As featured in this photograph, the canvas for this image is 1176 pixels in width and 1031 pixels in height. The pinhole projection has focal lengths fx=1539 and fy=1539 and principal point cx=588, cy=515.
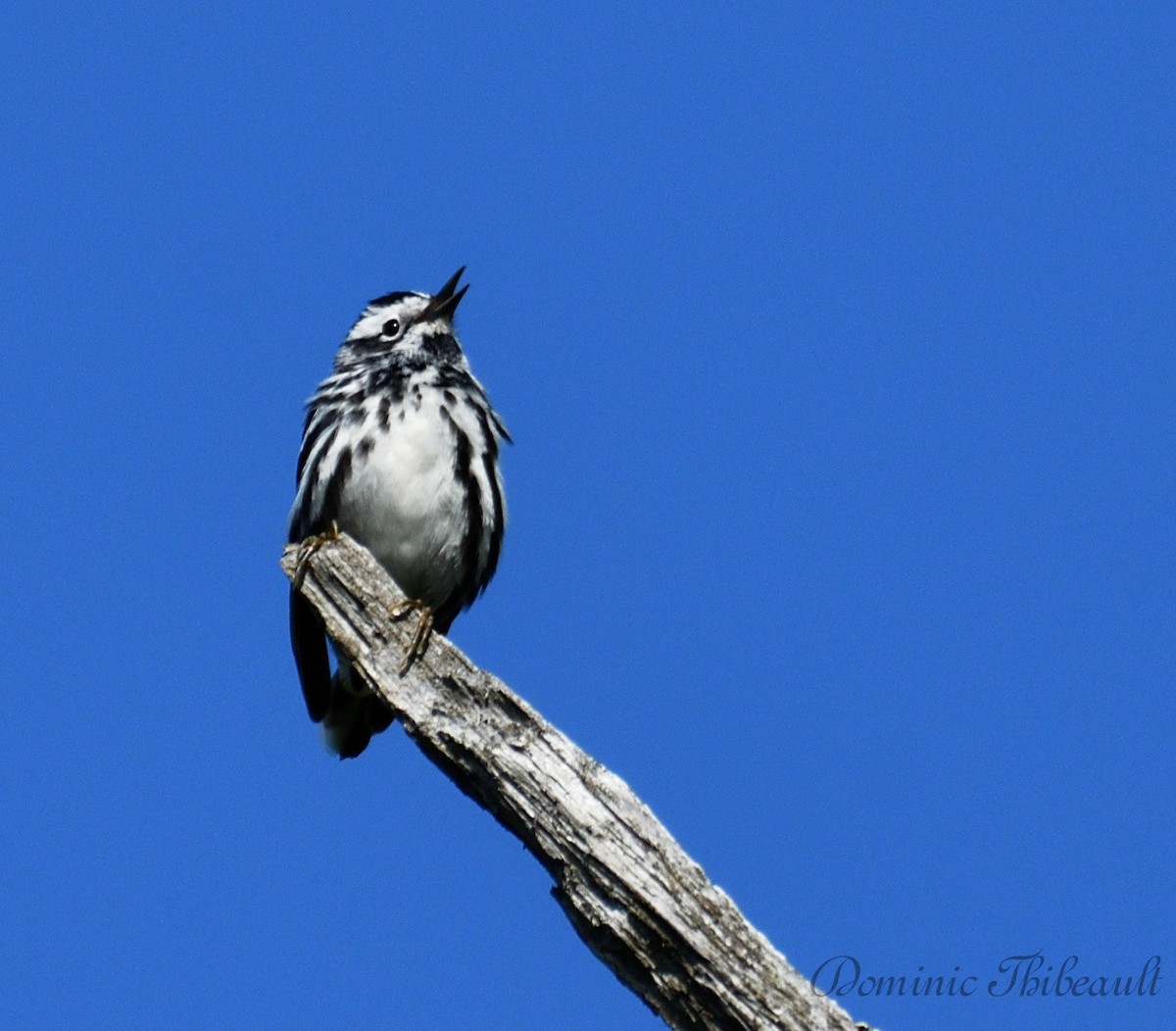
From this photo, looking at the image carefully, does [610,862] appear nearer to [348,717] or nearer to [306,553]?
[306,553]

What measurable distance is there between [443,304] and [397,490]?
5.92 feet

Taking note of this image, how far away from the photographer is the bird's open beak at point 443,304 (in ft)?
35.6

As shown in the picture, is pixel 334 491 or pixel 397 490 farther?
pixel 334 491

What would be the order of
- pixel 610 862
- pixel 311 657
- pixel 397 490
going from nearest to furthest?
1. pixel 610 862
2. pixel 397 490
3. pixel 311 657

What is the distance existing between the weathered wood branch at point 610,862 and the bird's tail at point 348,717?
326 centimetres

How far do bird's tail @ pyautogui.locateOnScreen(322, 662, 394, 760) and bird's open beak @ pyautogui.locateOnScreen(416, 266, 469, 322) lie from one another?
8.35ft

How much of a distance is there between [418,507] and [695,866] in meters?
4.18

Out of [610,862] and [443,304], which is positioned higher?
[443,304]

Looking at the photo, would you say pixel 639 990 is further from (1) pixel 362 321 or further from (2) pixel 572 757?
(1) pixel 362 321

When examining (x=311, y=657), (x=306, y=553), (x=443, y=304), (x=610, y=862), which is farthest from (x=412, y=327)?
(x=610, y=862)

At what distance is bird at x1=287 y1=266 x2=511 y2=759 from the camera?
9742mm

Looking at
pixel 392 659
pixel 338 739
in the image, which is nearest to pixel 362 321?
pixel 338 739

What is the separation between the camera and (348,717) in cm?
1029

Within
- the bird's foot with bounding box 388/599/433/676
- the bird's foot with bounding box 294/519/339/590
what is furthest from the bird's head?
the bird's foot with bounding box 388/599/433/676
